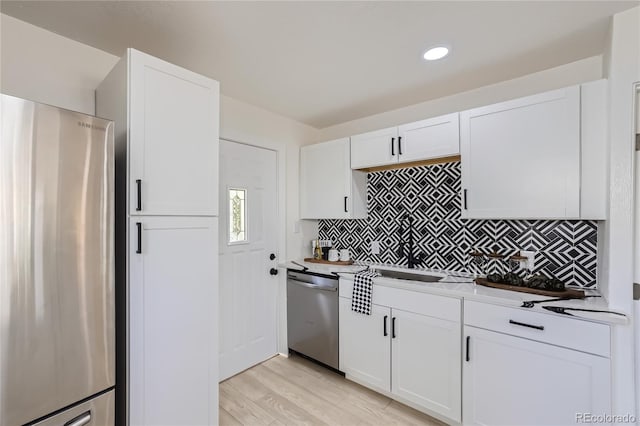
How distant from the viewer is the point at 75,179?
116cm

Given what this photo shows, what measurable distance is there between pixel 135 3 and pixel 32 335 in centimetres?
151

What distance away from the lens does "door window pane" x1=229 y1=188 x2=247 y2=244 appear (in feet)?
8.56

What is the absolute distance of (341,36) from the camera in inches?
66.5

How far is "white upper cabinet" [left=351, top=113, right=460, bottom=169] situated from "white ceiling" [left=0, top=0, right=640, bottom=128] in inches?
13.0

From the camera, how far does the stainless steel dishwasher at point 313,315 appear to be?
2531 millimetres

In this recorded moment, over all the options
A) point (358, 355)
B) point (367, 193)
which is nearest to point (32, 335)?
point (358, 355)

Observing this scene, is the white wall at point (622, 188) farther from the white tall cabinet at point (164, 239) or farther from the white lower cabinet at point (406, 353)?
the white tall cabinet at point (164, 239)

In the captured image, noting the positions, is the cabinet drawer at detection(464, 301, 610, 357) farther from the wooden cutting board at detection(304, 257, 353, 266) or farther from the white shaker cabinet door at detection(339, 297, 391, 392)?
the wooden cutting board at detection(304, 257, 353, 266)

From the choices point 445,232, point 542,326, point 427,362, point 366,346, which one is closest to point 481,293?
point 542,326

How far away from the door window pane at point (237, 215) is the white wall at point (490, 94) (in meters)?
1.36

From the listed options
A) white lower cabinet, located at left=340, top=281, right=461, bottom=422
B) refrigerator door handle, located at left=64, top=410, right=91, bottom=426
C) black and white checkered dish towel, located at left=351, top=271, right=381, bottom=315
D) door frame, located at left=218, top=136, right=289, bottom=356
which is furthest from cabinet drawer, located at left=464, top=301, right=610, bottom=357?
refrigerator door handle, located at left=64, top=410, right=91, bottom=426

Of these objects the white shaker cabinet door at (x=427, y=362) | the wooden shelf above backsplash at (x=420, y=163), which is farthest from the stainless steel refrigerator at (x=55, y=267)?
the wooden shelf above backsplash at (x=420, y=163)

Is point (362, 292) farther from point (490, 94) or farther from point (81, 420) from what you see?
point (490, 94)

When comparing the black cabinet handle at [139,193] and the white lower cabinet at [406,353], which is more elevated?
the black cabinet handle at [139,193]
